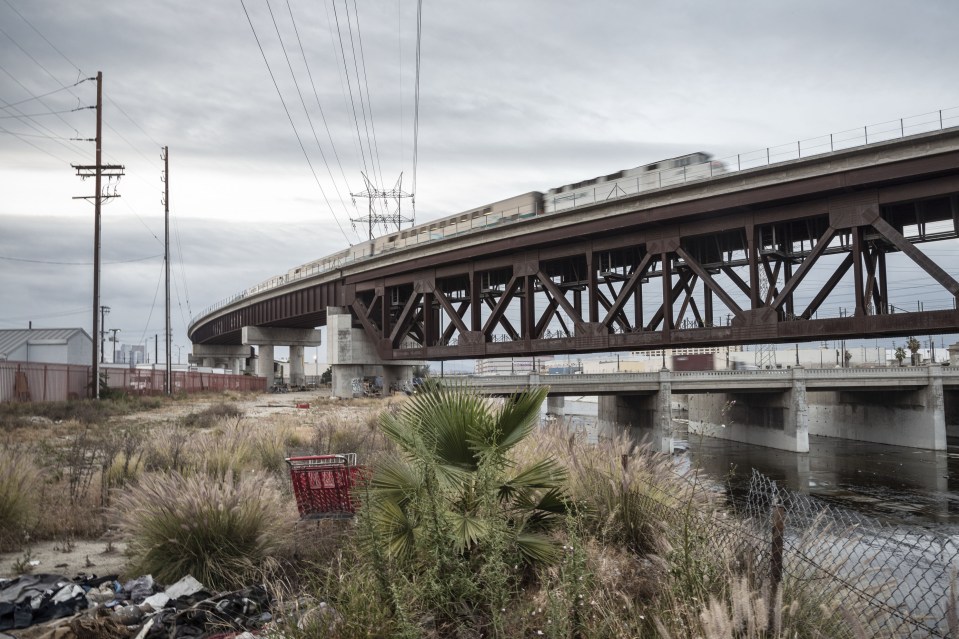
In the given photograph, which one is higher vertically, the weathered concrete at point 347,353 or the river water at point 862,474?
the weathered concrete at point 347,353

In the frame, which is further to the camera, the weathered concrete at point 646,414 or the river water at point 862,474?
the weathered concrete at point 646,414

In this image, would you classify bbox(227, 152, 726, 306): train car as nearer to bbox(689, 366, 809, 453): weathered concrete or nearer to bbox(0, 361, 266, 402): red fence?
bbox(689, 366, 809, 453): weathered concrete

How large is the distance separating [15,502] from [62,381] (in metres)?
35.4

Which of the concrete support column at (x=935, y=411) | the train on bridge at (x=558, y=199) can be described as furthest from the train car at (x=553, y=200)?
the concrete support column at (x=935, y=411)

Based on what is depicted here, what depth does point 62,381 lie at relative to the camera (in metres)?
39.4

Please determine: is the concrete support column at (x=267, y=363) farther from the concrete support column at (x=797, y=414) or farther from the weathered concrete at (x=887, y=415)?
the weathered concrete at (x=887, y=415)

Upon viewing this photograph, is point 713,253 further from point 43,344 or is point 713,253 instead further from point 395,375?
point 43,344

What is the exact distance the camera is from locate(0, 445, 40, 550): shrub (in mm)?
8938

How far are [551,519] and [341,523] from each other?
342 cm

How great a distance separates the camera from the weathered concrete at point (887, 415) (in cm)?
4812

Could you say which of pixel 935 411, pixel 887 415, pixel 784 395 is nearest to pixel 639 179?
pixel 784 395

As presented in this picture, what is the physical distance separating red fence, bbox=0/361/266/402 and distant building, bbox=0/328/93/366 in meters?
5.58

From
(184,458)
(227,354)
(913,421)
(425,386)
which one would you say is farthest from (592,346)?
(227,354)

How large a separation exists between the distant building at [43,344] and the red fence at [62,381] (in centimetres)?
558
